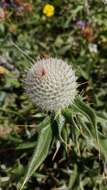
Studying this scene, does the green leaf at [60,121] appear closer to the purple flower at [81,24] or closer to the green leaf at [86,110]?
the green leaf at [86,110]

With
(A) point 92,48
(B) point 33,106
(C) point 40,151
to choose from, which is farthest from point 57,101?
(A) point 92,48

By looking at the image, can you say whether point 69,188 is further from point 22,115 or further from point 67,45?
point 67,45

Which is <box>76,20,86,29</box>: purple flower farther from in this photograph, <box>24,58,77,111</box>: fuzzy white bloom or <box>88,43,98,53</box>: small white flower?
<box>24,58,77,111</box>: fuzzy white bloom

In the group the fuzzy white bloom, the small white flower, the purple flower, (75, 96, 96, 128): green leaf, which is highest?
the purple flower

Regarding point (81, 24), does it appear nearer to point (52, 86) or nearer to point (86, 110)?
point (52, 86)

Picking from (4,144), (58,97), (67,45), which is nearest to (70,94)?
(58,97)

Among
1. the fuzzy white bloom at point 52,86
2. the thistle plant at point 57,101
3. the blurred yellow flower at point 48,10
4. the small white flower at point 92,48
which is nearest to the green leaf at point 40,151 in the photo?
the thistle plant at point 57,101

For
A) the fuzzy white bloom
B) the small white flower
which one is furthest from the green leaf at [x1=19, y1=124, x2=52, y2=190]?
the small white flower
